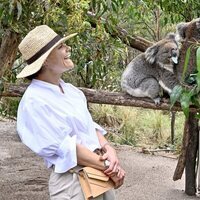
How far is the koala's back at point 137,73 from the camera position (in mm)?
4500

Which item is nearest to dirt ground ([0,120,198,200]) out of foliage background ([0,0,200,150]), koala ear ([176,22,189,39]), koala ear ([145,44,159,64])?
foliage background ([0,0,200,150])

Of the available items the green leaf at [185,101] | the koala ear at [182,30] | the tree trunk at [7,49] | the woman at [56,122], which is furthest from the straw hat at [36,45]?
the koala ear at [182,30]

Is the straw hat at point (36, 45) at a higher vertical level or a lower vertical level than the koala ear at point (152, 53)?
higher

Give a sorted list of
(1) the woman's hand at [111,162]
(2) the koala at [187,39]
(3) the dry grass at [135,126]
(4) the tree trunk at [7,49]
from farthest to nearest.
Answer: (3) the dry grass at [135,126] < (2) the koala at [187,39] < (4) the tree trunk at [7,49] < (1) the woman's hand at [111,162]

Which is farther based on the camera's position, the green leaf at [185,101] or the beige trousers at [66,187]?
the green leaf at [185,101]

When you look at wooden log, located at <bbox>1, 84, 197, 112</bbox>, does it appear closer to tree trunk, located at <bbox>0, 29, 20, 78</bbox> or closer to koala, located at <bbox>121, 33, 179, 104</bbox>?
koala, located at <bbox>121, 33, 179, 104</bbox>

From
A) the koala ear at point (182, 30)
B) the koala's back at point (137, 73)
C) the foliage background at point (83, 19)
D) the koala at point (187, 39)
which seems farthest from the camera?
the koala's back at point (137, 73)

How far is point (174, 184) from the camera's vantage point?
5199 mm

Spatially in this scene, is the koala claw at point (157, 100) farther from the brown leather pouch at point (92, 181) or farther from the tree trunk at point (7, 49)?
the brown leather pouch at point (92, 181)

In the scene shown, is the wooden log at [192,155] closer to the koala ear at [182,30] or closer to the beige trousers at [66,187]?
the koala ear at [182,30]

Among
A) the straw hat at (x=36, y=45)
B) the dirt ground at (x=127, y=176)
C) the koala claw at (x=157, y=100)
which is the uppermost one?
the straw hat at (x=36, y=45)

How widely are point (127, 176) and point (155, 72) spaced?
59.5 inches

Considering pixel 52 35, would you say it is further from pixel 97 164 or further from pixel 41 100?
pixel 97 164

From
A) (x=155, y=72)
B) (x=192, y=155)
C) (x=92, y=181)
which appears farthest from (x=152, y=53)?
(x=92, y=181)
